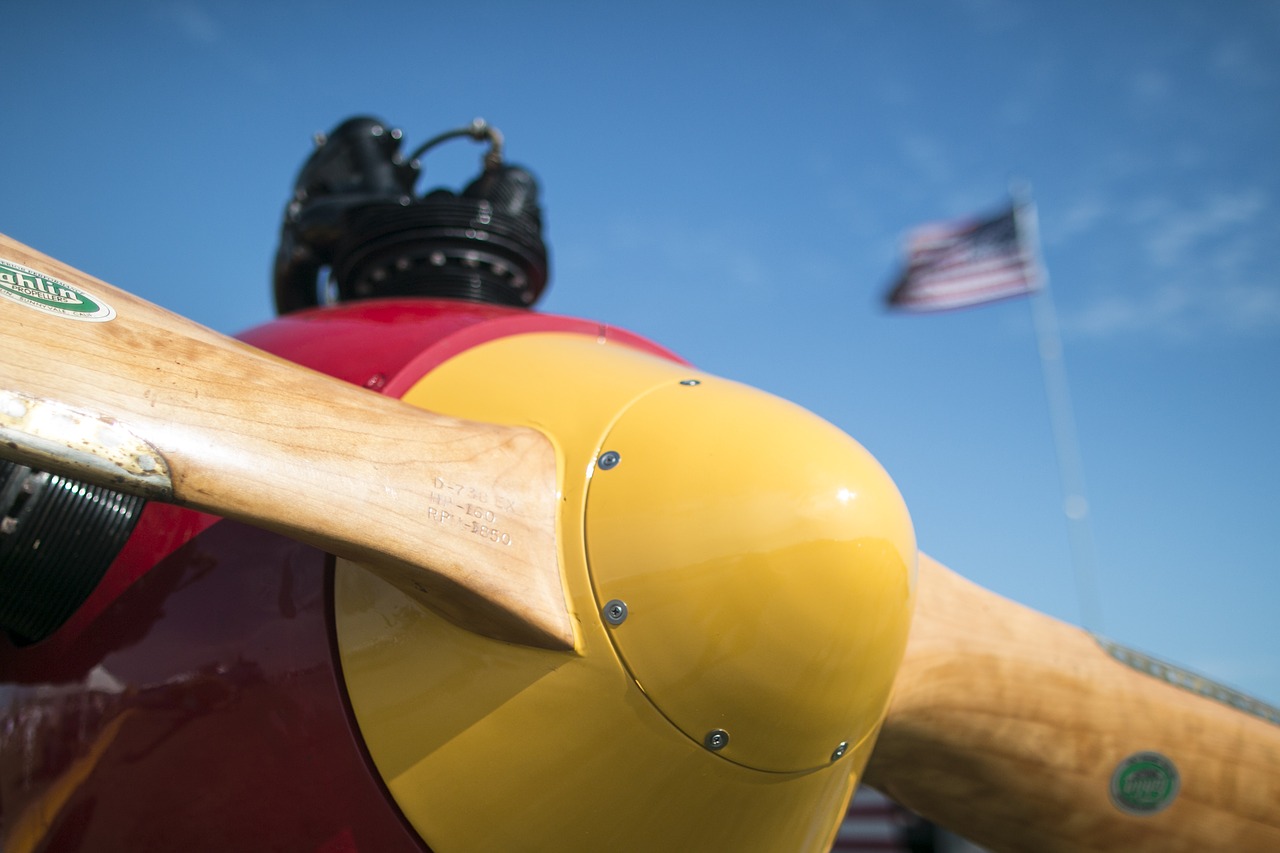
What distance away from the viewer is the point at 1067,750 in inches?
100

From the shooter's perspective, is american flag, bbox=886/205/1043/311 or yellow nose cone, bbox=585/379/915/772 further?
american flag, bbox=886/205/1043/311

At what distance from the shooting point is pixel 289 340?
2420 mm

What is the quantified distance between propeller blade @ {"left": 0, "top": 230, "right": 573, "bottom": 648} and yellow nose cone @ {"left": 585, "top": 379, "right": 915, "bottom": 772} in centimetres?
14

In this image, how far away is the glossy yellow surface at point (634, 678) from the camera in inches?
66.7

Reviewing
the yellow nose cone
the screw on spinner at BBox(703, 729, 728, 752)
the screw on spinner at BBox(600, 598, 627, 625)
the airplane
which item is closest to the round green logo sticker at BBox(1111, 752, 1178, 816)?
the airplane

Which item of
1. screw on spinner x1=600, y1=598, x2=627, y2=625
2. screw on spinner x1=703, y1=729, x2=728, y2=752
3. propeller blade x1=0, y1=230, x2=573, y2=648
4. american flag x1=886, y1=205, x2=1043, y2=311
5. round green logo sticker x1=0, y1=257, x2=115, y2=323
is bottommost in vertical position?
screw on spinner x1=703, y1=729, x2=728, y2=752

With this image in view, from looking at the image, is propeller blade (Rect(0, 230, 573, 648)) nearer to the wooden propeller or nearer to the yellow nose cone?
the wooden propeller

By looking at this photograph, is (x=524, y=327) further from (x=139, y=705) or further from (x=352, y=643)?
(x=139, y=705)

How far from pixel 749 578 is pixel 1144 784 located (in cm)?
159

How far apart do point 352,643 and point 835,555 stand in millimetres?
855

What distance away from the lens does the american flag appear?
391 inches

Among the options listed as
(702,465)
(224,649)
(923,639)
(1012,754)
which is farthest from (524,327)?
(1012,754)

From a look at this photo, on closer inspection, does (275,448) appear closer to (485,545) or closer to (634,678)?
(485,545)

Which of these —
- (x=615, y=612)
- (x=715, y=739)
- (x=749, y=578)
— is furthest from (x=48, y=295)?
(x=715, y=739)
